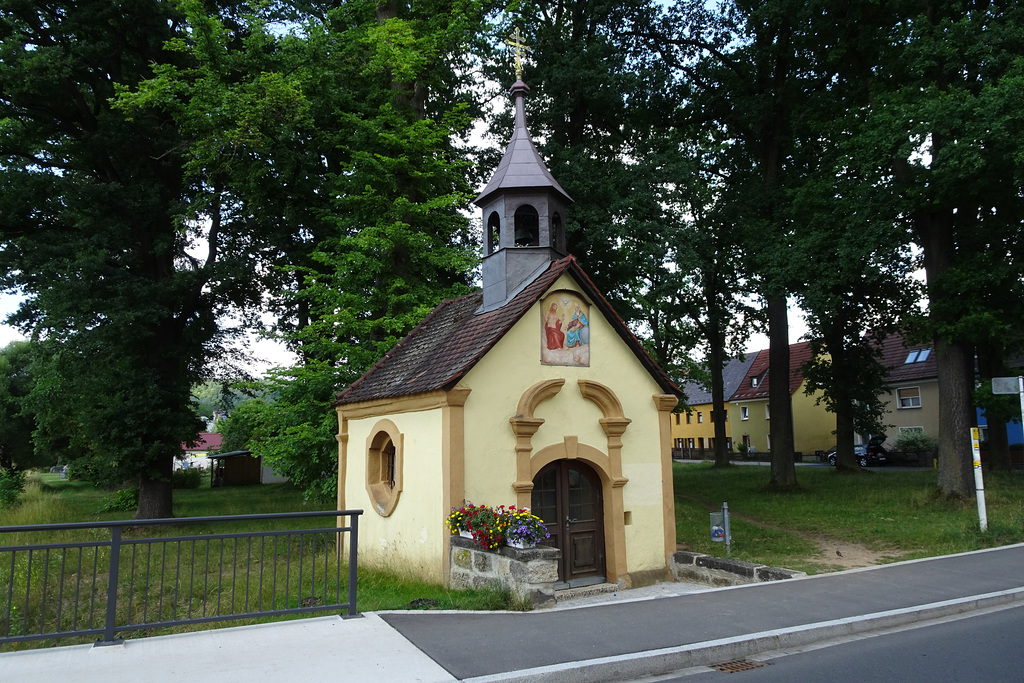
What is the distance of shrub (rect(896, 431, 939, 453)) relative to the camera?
36.6 metres

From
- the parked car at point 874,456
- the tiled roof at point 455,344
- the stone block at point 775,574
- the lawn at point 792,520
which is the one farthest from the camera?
the parked car at point 874,456

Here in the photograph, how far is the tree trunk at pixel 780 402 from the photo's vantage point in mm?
24141

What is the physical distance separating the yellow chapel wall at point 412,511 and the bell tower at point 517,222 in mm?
2774

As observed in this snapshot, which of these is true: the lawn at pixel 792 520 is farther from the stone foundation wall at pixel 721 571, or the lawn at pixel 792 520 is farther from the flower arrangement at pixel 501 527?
the stone foundation wall at pixel 721 571

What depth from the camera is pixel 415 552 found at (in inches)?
433

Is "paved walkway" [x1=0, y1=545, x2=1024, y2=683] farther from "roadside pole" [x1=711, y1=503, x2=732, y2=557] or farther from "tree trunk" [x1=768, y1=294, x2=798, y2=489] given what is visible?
"tree trunk" [x1=768, y1=294, x2=798, y2=489]

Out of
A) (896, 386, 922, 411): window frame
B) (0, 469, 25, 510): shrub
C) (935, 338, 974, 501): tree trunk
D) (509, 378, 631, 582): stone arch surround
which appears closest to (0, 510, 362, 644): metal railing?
(509, 378, 631, 582): stone arch surround

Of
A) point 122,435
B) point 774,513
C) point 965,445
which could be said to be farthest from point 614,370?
point 122,435

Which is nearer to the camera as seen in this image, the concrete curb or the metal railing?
the concrete curb

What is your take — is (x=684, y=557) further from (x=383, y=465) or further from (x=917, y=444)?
(x=917, y=444)

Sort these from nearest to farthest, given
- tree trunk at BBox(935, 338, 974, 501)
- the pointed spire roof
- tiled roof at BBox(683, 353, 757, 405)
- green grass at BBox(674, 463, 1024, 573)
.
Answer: the pointed spire roof, green grass at BBox(674, 463, 1024, 573), tree trunk at BBox(935, 338, 974, 501), tiled roof at BBox(683, 353, 757, 405)

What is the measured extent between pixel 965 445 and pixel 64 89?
25.6 metres

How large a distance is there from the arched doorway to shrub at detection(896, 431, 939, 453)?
31.1m

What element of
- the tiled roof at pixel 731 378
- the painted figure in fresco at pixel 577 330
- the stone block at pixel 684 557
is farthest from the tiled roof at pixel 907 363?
the painted figure in fresco at pixel 577 330
